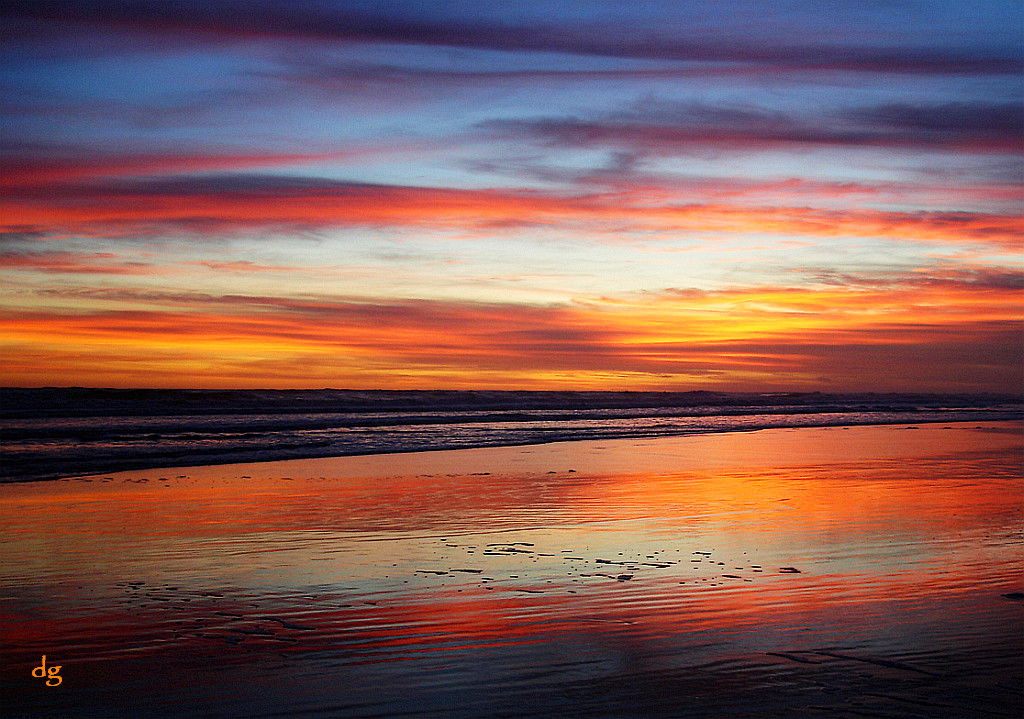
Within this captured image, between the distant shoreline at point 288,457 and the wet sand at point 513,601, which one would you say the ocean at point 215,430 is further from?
the wet sand at point 513,601

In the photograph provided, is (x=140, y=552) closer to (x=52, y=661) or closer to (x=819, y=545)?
(x=52, y=661)

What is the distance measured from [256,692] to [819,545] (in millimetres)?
5699

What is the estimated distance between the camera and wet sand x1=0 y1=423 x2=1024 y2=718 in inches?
179

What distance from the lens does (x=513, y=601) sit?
6355 mm
